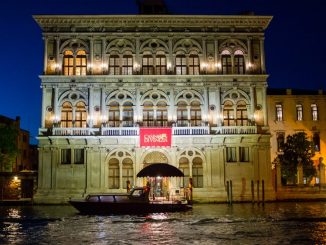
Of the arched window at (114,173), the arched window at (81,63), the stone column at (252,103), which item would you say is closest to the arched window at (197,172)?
the stone column at (252,103)

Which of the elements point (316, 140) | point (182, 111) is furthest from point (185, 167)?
point (316, 140)

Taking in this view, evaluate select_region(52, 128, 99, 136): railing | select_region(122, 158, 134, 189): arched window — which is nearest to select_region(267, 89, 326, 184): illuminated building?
select_region(122, 158, 134, 189): arched window

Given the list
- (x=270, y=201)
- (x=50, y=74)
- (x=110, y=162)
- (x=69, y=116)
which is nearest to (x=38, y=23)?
(x=50, y=74)

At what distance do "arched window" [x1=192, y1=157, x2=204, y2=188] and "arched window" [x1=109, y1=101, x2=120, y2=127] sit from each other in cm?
739

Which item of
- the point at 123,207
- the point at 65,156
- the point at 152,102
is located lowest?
the point at 123,207

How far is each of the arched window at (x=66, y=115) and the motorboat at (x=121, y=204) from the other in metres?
10.9

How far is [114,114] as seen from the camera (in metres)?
42.1

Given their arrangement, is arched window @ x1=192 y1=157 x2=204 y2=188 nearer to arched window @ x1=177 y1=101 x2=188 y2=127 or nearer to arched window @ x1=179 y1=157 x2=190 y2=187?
arched window @ x1=179 y1=157 x2=190 y2=187

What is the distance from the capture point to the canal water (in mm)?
18656

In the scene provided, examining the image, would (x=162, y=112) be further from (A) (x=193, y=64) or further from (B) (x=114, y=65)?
(B) (x=114, y=65)

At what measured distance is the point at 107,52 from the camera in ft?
140

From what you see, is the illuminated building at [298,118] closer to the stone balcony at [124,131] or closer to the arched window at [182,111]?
the stone balcony at [124,131]

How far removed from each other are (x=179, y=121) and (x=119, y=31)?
9.54 meters

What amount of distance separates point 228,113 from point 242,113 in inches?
49.0
